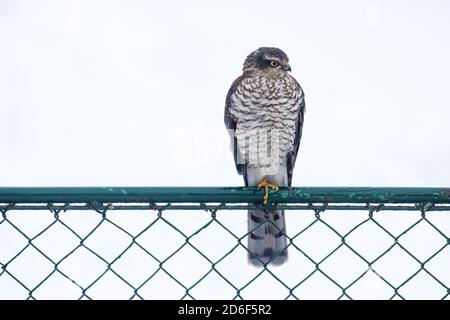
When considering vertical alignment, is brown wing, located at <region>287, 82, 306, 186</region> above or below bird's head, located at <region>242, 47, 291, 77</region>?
below

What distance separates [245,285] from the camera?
2340 millimetres

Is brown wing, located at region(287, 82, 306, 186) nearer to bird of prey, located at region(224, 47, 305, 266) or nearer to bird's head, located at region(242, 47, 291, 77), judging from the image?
bird of prey, located at region(224, 47, 305, 266)

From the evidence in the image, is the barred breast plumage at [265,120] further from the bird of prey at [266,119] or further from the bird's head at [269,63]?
the bird's head at [269,63]

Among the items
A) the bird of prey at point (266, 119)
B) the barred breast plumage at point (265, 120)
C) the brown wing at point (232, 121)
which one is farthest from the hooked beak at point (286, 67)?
the brown wing at point (232, 121)

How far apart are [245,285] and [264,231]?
100 cm

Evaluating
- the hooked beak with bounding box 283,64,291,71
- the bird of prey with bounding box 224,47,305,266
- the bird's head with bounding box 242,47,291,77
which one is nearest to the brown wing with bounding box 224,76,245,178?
the bird of prey with bounding box 224,47,305,266

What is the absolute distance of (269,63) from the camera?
536 centimetres

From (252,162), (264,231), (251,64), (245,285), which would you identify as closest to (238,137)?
(252,162)

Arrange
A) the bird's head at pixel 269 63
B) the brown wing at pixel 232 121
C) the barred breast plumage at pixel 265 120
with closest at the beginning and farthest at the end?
1. the barred breast plumage at pixel 265 120
2. the brown wing at pixel 232 121
3. the bird's head at pixel 269 63

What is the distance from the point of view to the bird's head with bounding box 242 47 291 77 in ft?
17.4

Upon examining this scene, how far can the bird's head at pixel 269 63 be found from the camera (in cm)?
530

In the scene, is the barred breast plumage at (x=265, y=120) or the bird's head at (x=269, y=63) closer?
the barred breast plumage at (x=265, y=120)

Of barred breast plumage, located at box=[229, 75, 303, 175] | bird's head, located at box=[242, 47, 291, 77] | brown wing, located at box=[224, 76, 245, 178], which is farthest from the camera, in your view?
bird's head, located at box=[242, 47, 291, 77]
